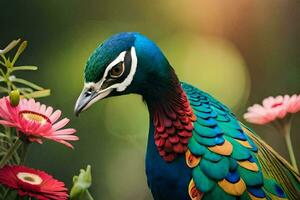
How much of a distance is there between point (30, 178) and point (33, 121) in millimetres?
50

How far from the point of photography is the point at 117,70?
563 mm

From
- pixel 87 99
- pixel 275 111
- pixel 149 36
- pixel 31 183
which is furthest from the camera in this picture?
pixel 149 36

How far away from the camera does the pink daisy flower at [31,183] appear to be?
44 cm

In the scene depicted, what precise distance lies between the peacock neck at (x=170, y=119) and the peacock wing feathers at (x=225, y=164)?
0.04ft

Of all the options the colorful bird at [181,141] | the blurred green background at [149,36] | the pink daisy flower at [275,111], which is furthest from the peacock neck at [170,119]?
the blurred green background at [149,36]

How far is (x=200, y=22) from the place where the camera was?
1480 mm

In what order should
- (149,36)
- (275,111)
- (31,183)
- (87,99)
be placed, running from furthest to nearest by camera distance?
(149,36) < (275,111) < (87,99) < (31,183)

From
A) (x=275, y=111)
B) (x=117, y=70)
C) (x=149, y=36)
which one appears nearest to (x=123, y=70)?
(x=117, y=70)

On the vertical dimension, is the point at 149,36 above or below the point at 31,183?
above

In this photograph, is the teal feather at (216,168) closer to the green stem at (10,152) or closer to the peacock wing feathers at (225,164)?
the peacock wing feathers at (225,164)

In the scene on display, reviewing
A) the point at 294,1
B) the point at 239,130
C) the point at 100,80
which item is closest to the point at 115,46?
the point at 100,80

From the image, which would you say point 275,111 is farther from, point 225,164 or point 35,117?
point 35,117

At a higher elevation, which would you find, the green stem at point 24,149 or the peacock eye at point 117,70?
the peacock eye at point 117,70

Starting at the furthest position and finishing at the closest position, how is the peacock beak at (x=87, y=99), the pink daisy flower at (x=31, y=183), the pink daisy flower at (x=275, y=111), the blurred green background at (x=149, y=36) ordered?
the blurred green background at (x=149, y=36), the pink daisy flower at (x=275, y=111), the peacock beak at (x=87, y=99), the pink daisy flower at (x=31, y=183)
